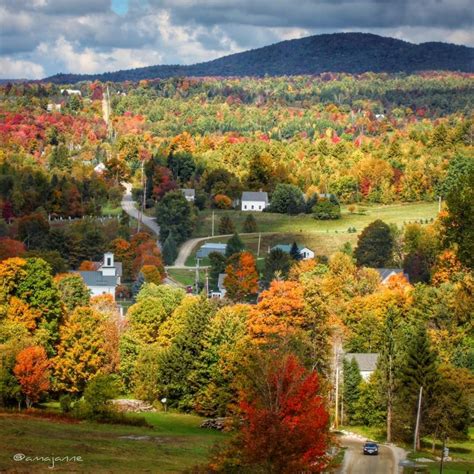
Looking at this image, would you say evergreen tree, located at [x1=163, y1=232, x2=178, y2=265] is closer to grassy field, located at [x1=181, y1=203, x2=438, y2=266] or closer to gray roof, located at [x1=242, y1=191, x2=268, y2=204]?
grassy field, located at [x1=181, y1=203, x2=438, y2=266]

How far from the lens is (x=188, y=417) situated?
60.3 metres

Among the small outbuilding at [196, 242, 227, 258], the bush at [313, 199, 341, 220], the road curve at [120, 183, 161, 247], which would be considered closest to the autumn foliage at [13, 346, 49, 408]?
the small outbuilding at [196, 242, 227, 258]

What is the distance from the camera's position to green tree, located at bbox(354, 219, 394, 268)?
403 ft

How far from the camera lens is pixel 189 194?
161375 mm

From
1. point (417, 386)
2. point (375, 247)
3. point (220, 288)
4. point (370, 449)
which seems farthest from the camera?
point (375, 247)

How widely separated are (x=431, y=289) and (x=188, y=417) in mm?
25994

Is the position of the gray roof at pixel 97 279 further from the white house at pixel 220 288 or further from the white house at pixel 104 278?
the white house at pixel 220 288

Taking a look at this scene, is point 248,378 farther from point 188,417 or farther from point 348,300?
point 348,300

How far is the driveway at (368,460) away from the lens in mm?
46875

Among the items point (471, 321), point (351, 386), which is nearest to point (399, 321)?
point (471, 321)

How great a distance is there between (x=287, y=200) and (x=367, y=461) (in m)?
108

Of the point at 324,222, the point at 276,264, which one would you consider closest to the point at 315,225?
the point at 324,222

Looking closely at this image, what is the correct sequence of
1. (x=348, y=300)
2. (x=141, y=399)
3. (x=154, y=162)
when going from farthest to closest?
(x=154, y=162), (x=348, y=300), (x=141, y=399)

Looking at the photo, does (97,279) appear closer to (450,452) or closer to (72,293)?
(72,293)
